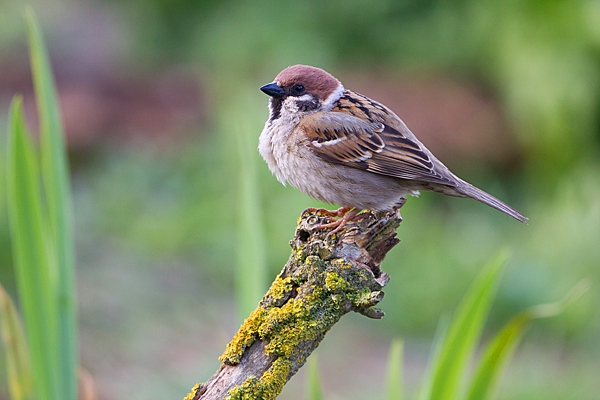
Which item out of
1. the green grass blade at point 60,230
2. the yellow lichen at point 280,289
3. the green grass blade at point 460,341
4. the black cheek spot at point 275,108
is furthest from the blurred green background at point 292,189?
the green grass blade at point 460,341

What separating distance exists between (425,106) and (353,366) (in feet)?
9.74

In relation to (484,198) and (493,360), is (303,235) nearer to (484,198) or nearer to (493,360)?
(493,360)

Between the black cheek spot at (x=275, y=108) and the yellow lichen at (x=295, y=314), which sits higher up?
the black cheek spot at (x=275, y=108)

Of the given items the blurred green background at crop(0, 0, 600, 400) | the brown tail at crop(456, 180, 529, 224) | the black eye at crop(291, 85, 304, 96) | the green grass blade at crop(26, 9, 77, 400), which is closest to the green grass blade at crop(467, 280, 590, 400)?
the brown tail at crop(456, 180, 529, 224)

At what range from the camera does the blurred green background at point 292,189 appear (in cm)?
409

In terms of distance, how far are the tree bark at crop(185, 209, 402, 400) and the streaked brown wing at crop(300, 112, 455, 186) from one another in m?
0.83

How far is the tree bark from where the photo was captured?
5.25 feet

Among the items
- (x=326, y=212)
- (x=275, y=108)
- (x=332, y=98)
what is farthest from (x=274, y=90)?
(x=326, y=212)

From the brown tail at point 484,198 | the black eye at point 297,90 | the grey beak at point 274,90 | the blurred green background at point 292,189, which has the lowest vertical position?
the brown tail at point 484,198

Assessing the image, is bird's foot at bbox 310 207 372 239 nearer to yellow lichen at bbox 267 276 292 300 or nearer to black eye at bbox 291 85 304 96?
yellow lichen at bbox 267 276 292 300

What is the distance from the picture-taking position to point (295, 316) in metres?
1.65

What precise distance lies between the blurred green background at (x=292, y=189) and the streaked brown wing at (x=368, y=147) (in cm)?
36

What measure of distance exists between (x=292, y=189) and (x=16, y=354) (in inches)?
135

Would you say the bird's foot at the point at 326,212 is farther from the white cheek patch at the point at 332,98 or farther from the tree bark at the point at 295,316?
the tree bark at the point at 295,316
